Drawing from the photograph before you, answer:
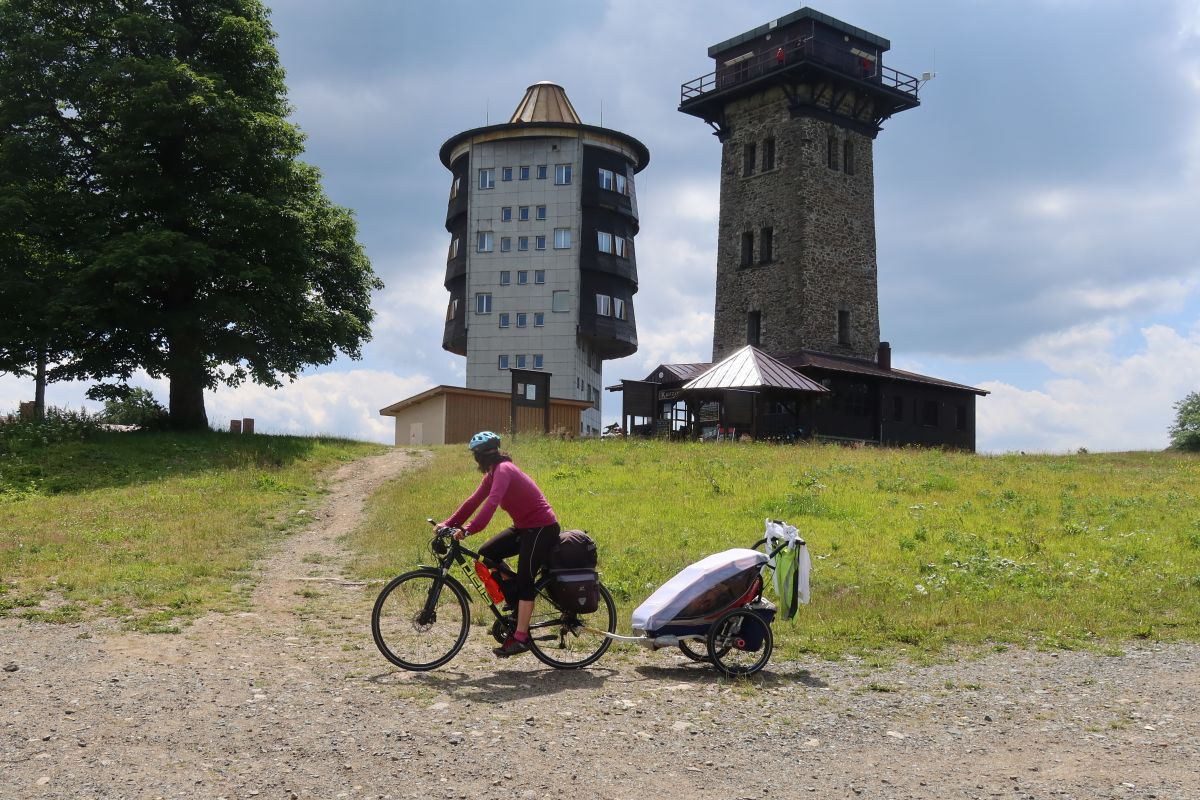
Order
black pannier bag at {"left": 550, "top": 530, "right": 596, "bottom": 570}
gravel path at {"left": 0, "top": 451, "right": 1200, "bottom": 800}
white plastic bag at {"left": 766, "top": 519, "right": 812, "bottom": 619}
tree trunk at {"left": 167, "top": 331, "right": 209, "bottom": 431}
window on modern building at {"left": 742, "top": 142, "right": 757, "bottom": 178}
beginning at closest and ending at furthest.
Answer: gravel path at {"left": 0, "top": 451, "right": 1200, "bottom": 800}, black pannier bag at {"left": 550, "top": 530, "right": 596, "bottom": 570}, white plastic bag at {"left": 766, "top": 519, "right": 812, "bottom": 619}, tree trunk at {"left": 167, "top": 331, "right": 209, "bottom": 431}, window on modern building at {"left": 742, "top": 142, "right": 757, "bottom": 178}

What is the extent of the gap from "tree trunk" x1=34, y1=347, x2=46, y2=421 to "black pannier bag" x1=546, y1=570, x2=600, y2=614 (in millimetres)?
27108

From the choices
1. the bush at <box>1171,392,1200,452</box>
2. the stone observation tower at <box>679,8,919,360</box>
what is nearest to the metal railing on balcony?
the stone observation tower at <box>679,8,919,360</box>

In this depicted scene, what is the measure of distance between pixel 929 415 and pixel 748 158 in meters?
16.7

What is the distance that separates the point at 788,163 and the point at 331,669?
47.5 meters

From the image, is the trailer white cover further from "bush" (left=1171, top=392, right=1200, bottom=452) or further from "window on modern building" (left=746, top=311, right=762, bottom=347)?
"bush" (left=1171, top=392, right=1200, bottom=452)

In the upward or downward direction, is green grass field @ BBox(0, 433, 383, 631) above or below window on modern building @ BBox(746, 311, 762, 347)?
below

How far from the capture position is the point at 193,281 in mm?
32219

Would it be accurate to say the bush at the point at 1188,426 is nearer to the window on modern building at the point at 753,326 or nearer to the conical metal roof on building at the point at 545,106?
the window on modern building at the point at 753,326

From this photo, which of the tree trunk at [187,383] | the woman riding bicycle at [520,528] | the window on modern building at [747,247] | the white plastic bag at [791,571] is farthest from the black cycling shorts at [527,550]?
the window on modern building at [747,247]

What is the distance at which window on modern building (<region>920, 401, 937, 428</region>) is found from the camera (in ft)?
172

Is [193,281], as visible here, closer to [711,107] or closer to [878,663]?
[878,663]

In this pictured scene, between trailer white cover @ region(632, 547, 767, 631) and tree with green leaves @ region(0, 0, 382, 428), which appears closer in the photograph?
trailer white cover @ region(632, 547, 767, 631)

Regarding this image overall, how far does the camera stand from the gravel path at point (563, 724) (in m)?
6.43

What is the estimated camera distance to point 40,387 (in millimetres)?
36469
